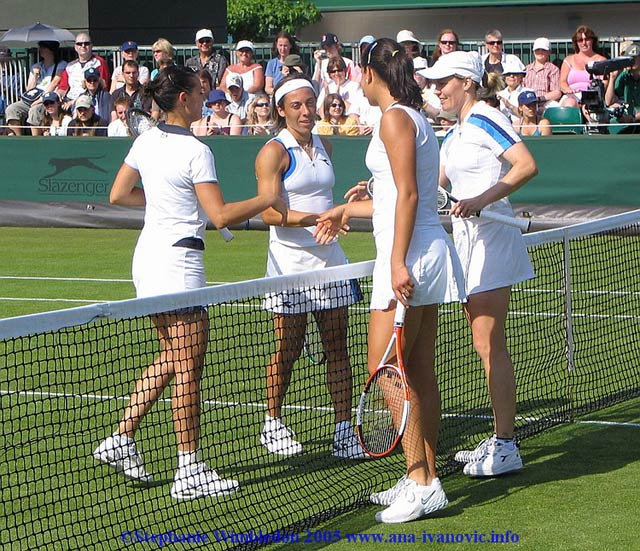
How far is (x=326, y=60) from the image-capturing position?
19.0 m

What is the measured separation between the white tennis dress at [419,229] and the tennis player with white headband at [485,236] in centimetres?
69

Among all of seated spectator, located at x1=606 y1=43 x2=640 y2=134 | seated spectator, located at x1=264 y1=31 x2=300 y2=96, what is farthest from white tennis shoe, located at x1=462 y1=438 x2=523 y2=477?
seated spectator, located at x1=264 y1=31 x2=300 y2=96

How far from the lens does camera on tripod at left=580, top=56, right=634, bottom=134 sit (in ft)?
54.7

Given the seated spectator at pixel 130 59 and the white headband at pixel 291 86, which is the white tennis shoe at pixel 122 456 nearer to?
the white headband at pixel 291 86

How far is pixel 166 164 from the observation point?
6.38 metres

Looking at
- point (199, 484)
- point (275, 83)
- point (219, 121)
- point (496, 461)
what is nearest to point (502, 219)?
point (496, 461)

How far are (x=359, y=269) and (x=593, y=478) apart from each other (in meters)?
1.61

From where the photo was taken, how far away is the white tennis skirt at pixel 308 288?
6.85 metres

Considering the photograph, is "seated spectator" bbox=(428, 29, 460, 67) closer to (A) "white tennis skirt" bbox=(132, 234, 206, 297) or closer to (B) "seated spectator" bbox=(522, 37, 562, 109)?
(B) "seated spectator" bbox=(522, 37, 562, 109)

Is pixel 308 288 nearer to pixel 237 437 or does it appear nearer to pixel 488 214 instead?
pixel 488 214

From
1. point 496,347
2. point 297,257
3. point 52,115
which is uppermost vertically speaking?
point 52,115

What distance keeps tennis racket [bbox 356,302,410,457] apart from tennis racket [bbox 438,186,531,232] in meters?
0.78

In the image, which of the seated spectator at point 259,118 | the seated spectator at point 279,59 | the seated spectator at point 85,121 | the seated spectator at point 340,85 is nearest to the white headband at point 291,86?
the seated spectator at point 259,118

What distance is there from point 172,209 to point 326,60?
42.4 ft
